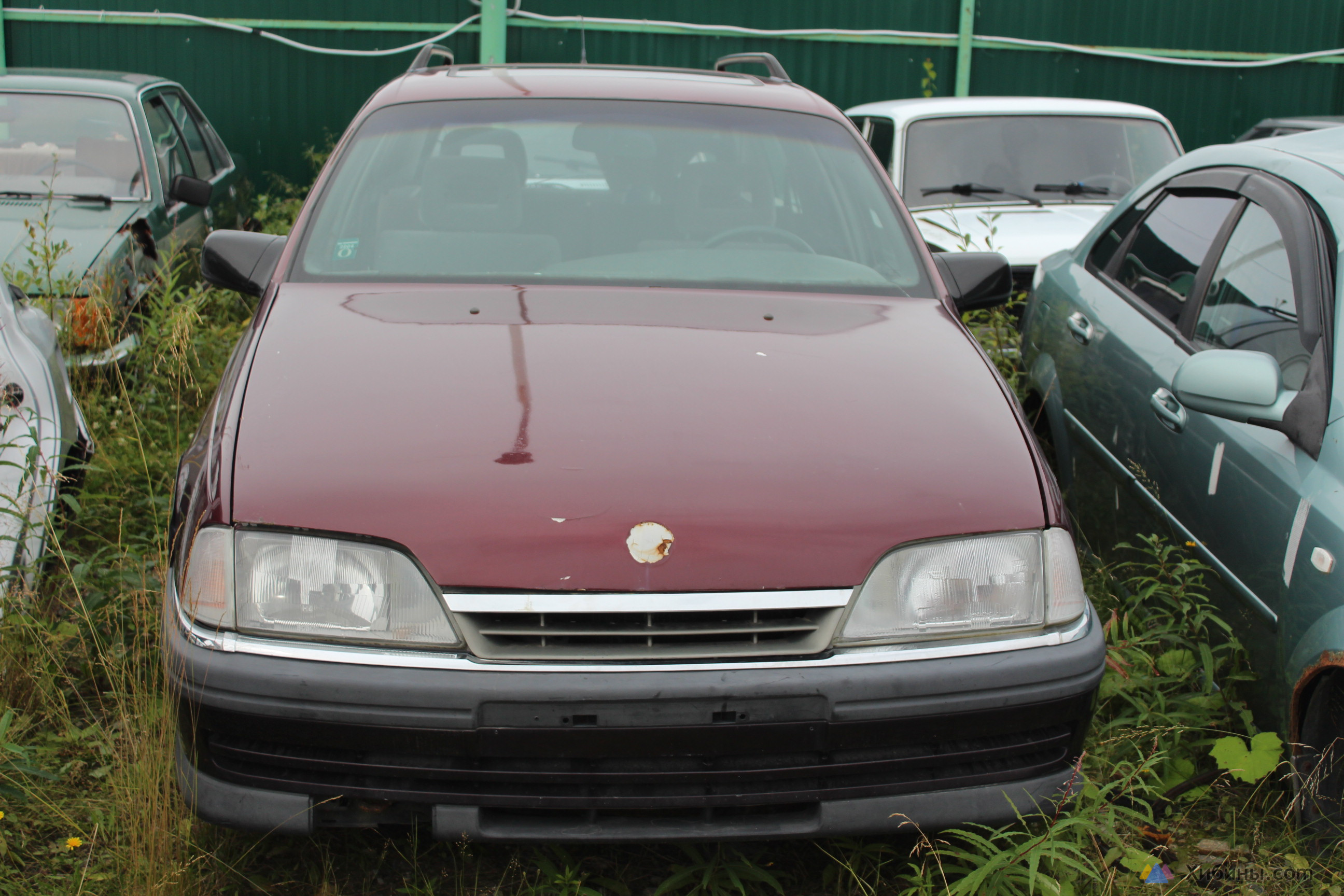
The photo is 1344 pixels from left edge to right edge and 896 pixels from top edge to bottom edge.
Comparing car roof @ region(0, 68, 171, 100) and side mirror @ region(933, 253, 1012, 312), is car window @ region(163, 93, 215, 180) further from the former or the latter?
side mirror @ region(933, 253, 1012, 312)

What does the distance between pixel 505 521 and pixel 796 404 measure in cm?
64

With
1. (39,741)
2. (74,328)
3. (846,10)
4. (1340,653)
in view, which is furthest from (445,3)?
(1340,653)

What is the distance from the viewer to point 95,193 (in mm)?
5785

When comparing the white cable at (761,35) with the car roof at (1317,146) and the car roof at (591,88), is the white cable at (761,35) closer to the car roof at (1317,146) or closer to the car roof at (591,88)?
the car roof at (591,88)

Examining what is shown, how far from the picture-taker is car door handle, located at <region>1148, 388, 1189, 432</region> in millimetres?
2953

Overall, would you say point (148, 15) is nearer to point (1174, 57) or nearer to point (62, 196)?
point (62, 196)

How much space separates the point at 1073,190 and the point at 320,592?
18.3ft

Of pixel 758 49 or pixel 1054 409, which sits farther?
pixel 758 49

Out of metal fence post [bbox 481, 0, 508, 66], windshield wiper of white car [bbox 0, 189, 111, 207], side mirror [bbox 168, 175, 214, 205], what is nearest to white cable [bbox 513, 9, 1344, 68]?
metal fence post [bbox 481, 0, 508, 66]

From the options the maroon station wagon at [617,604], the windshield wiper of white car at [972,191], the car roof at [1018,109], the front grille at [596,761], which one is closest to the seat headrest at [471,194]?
the maroon station wagon at [617,604]

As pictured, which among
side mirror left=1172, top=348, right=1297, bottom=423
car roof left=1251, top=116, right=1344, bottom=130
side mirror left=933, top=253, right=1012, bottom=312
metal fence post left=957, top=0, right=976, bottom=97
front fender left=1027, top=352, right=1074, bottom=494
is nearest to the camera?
side mirror left=1172, top=348, right=1297, bottom=423

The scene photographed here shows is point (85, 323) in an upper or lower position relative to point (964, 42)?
lower

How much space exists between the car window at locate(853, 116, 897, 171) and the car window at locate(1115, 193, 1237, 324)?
3074 millimetres

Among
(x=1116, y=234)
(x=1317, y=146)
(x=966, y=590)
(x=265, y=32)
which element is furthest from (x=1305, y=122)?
(x=265, y=32)
